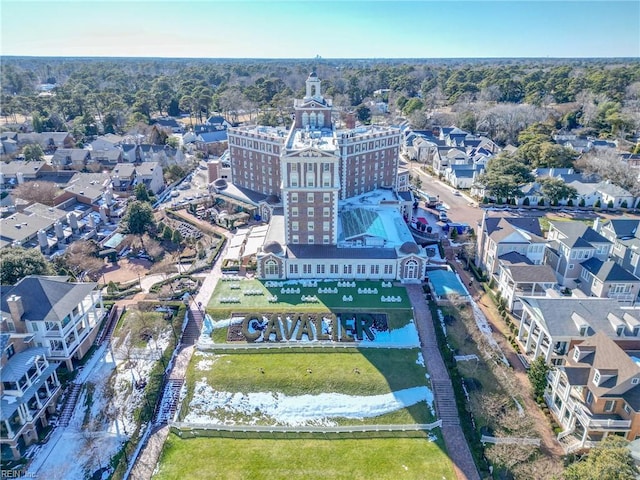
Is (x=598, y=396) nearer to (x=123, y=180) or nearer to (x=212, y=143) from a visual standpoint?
(x=123, y=180)

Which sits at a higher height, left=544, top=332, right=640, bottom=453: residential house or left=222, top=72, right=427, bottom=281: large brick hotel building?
left=222, top=72, right=427, bottom=281: large brick hotel building

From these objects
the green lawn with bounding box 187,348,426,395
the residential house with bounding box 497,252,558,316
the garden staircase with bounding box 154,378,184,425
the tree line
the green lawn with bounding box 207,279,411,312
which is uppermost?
the tree line

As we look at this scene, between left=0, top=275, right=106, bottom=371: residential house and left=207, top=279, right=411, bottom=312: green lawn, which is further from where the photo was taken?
left=207, top=279, right=411, bottom=312: green lawn

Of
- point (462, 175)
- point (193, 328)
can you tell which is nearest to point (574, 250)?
point (462, 175)

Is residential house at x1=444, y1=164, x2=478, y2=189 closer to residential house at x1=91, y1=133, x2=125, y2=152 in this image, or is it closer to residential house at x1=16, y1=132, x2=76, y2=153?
residential house at x1=91, y1=133, x2=125, y2=152

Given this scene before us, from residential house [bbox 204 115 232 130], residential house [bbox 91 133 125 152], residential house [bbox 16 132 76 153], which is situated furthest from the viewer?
residential house [bbox 204 115 232 130]

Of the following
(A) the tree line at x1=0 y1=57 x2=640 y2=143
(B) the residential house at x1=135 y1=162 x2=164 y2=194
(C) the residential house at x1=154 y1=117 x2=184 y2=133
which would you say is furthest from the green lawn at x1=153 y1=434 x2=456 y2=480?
(C) the residential house at x1=154 y1=117 x2=184 y2=133

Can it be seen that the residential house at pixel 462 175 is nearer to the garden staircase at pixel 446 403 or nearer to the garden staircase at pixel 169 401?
the garden staircase at pixel 446 403
